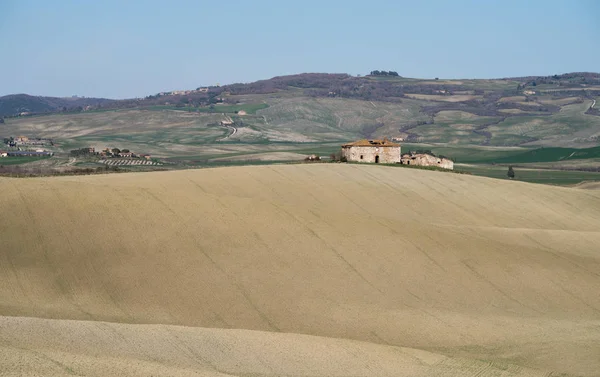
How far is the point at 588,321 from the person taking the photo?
36.1 meters

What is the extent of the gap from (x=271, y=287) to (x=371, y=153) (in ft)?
156

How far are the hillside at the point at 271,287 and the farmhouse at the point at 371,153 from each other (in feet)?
89.4

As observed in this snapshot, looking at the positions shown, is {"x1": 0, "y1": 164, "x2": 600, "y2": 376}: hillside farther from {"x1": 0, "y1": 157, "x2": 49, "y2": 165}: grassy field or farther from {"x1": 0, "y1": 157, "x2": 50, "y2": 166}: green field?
{"x1": 0, "y1": 157, "x2": 49, "y2": 165}: grassy field

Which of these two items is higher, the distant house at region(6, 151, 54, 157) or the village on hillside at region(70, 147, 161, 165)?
the village on hillside at region(70, 147, 161, 165)

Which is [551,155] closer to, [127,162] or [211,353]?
[127,162]

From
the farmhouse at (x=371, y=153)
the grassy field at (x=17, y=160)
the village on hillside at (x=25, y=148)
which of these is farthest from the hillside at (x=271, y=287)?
the village on hillside at (x=25, y=148)

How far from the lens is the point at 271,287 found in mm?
37250

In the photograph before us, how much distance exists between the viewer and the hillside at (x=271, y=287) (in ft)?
94.7

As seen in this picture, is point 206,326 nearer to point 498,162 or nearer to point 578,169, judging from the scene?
point 578,169

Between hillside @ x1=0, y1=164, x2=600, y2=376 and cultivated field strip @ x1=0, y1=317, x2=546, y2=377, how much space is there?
10 cm

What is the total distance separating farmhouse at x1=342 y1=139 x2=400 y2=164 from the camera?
83.5m

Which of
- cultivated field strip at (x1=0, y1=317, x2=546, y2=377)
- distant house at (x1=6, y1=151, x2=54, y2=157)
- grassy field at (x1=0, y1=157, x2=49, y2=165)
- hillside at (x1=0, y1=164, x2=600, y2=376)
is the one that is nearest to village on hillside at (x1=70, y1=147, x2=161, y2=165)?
grassy field at (x1=0, y1=157, x2=49, y2=165)

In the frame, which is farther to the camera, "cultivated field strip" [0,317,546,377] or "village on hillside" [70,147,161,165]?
"village on hillside" [70,147,161,165]

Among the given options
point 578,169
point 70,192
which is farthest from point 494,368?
point 578,169
